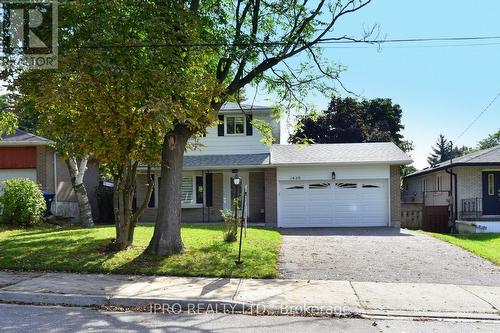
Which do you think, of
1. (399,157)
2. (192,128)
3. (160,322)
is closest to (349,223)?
(399,157)

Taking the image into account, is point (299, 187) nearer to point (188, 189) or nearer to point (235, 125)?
point (235, 125)

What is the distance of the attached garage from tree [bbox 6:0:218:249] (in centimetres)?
1058

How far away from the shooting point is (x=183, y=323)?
6707 mm

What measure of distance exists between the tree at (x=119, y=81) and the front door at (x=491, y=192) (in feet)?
58.8

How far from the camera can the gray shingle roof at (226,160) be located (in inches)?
827

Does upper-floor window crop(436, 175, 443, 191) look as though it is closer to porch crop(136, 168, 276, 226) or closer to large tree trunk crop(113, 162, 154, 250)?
porch crop(136, 168, 276, 226)

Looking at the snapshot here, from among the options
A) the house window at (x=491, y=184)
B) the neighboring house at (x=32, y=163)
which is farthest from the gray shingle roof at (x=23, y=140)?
the house window at (x=491, y=184)

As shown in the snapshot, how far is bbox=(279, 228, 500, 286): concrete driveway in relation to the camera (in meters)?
10.2

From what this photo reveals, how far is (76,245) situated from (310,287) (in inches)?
267

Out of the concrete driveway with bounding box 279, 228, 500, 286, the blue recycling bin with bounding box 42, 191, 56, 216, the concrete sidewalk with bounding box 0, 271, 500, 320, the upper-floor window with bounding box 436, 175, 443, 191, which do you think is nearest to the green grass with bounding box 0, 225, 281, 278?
the concrete sidewalk with bounding box 0, 271, 500, 320

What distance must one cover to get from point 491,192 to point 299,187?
33.3 ft

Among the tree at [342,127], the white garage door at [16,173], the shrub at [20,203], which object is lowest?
the shrub at [20,203]

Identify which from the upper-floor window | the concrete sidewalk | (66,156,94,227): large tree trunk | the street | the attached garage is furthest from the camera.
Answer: the upper-floor window

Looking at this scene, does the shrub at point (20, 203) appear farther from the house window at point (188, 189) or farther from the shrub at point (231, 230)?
the shrub at point (231, 230)
